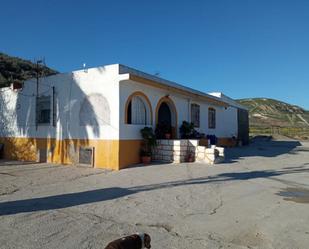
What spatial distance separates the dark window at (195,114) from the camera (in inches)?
702

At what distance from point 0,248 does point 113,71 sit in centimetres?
855

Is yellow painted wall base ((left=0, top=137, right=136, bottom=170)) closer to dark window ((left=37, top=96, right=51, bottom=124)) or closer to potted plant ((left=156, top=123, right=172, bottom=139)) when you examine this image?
dark window ((left=37, top=96, right=51, bottom=124))

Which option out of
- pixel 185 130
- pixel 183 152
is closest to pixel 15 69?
pixel 185 130

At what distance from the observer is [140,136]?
1286 cm

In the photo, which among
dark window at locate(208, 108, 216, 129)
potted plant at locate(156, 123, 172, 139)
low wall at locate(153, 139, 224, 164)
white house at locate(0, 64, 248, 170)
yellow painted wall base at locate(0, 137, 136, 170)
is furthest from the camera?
dark window at locate(208, 108, 216, 129)

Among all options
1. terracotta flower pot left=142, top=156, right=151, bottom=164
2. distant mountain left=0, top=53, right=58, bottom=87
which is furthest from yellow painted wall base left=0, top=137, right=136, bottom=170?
distant mountain left=0, top=53, right=58, bottom=87

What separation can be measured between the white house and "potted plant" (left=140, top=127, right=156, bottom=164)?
0.85ft

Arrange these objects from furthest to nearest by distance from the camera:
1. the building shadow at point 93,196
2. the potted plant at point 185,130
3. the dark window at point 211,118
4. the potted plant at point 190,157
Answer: the dark window at point 211,118 → the potted plant at point 185,130 → the potted plant at point 190,157 → the building shadow at point 93,196

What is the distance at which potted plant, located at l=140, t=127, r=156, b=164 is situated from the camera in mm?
12727

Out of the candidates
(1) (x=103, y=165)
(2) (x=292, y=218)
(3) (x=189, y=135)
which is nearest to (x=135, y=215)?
(2) (x=292, y=218)

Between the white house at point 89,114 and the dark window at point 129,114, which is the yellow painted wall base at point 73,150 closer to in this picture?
the white house at point 89,114

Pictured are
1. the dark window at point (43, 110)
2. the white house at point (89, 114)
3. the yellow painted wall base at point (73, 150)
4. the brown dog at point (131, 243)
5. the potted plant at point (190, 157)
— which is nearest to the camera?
the brown dog at point (131, 243)

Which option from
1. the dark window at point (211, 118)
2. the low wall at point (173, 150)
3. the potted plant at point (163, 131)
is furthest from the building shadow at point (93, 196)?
the dark window at point (211, 118)

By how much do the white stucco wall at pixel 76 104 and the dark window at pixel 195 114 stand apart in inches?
277
